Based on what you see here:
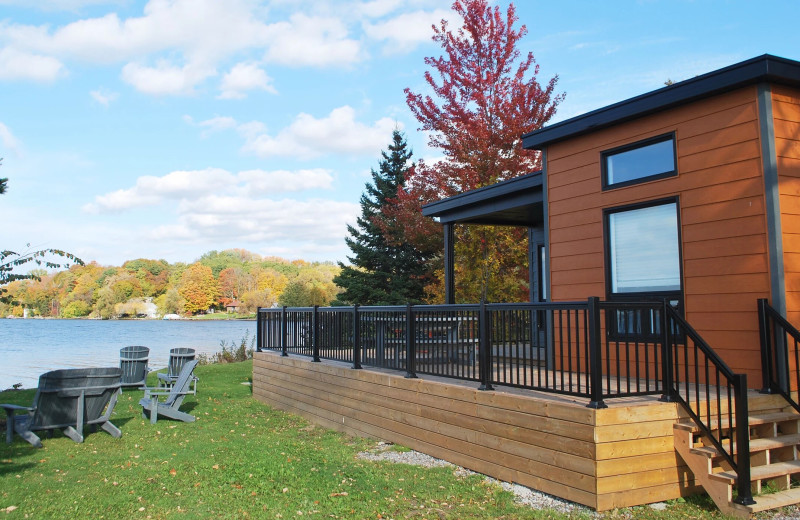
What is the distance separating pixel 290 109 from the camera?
834 inches

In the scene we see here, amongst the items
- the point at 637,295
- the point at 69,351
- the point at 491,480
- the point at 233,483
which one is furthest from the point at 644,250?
the point at 69,351

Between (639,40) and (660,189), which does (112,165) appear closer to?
(639,40)

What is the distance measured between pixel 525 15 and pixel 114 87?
14.4 meters

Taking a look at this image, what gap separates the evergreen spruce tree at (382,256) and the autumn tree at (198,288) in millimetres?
39837

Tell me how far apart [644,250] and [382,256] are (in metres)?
18.7

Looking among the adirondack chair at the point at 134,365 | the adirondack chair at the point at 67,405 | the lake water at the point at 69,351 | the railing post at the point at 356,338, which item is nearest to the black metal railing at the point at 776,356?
the railing post at the point at 356,338

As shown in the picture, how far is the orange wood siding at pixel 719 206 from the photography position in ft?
17.5

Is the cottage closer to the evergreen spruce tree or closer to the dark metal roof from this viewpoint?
the dark metal roof

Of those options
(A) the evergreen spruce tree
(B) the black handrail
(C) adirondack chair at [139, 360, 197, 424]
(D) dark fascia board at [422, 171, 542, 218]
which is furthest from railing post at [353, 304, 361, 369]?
(A) the evergreen spruce tree

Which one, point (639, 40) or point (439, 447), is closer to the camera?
point (439, 447)

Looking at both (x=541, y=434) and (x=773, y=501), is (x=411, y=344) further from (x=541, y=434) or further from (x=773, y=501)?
(x=773, y=501)

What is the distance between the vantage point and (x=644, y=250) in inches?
250

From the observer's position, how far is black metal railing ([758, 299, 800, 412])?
16.7 feet

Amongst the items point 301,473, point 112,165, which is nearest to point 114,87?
point 112,165
